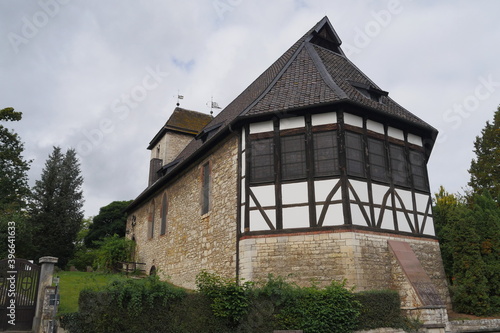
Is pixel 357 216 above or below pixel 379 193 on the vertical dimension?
below

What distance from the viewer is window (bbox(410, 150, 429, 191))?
12844mm

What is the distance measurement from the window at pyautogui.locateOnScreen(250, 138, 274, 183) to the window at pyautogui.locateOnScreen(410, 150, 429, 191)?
4.59m

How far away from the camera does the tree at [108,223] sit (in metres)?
39.6

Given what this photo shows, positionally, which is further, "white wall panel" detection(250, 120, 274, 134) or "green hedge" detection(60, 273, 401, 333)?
"white wall panel" detection(250, 120, 274, 134)

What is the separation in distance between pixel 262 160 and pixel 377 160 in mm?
3419

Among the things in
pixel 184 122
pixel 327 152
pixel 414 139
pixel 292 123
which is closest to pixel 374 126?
pixel 414 139

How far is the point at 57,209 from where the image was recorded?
26.7 meters

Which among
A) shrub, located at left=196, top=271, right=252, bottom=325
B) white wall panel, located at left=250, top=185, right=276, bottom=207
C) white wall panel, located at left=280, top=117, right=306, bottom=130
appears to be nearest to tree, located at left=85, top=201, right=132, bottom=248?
white wall panel, located at left=250, top=185, right=276, bottom=207

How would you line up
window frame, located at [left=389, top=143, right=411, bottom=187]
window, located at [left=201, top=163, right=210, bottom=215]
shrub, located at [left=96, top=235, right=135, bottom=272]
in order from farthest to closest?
shrub, located at [left=96, top=235, right=135, bottom=272] < window, located at [left=201, top=163, right=210, bottom=215] < window frame, located at [left=389, top=143, right=411, bottom=187]

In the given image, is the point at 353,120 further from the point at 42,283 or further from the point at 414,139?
the point at 42,283

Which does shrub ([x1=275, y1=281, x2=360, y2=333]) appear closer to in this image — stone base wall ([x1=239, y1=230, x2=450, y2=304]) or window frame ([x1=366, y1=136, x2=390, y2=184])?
stone base wall ([x1=239, y1=230, x2=450, y2=304])

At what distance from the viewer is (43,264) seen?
416 inches

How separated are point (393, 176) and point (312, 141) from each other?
275 cm

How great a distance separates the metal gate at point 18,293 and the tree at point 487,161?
2299cm
